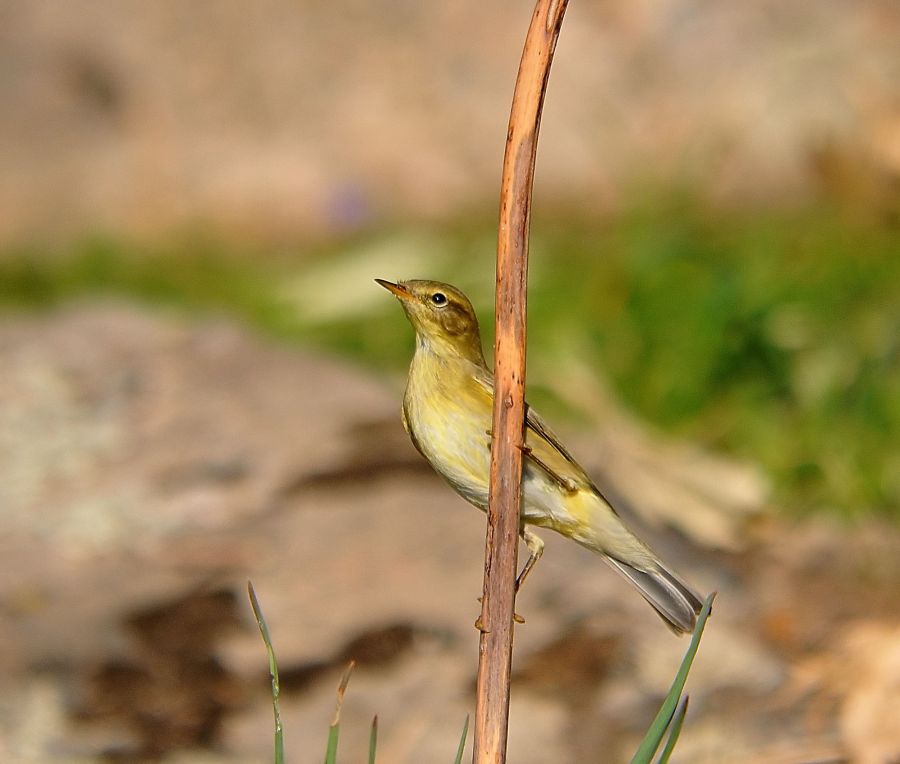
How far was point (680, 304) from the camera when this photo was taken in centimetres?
666

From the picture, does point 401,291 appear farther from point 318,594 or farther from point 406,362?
point 406,362

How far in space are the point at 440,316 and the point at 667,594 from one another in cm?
78

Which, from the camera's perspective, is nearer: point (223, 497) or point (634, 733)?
point (634, 733)

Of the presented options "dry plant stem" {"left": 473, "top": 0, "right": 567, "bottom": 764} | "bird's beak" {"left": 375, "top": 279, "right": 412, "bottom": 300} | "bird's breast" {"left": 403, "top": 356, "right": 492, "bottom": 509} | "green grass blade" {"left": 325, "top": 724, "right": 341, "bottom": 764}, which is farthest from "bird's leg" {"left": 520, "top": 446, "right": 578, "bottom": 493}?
"green grass blade" {"left": 325, "top": 724, "right": 341, "bottom": 764}

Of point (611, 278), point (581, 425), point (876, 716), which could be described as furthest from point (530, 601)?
point (611, 278)

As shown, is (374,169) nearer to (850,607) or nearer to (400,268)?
(400,268)

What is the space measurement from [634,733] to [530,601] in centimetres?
69

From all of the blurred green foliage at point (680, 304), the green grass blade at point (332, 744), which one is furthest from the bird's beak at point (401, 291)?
the blurred green foliage at point (680, 304)

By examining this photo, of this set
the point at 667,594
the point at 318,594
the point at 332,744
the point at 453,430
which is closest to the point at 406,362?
the point at 318,594

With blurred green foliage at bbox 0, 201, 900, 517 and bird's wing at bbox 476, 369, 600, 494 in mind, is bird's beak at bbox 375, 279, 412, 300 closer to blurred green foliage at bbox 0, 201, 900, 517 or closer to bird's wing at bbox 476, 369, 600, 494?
bird's wing at bbox 476, 369, 600, 494

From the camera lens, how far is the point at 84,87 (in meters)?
9.57

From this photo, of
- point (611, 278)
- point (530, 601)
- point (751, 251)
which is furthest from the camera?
point (751, 251)

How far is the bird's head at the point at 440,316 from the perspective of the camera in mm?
2750

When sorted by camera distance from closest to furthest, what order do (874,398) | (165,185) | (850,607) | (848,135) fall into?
(850,607)
(874,398)
(848,135)
(165,185)
